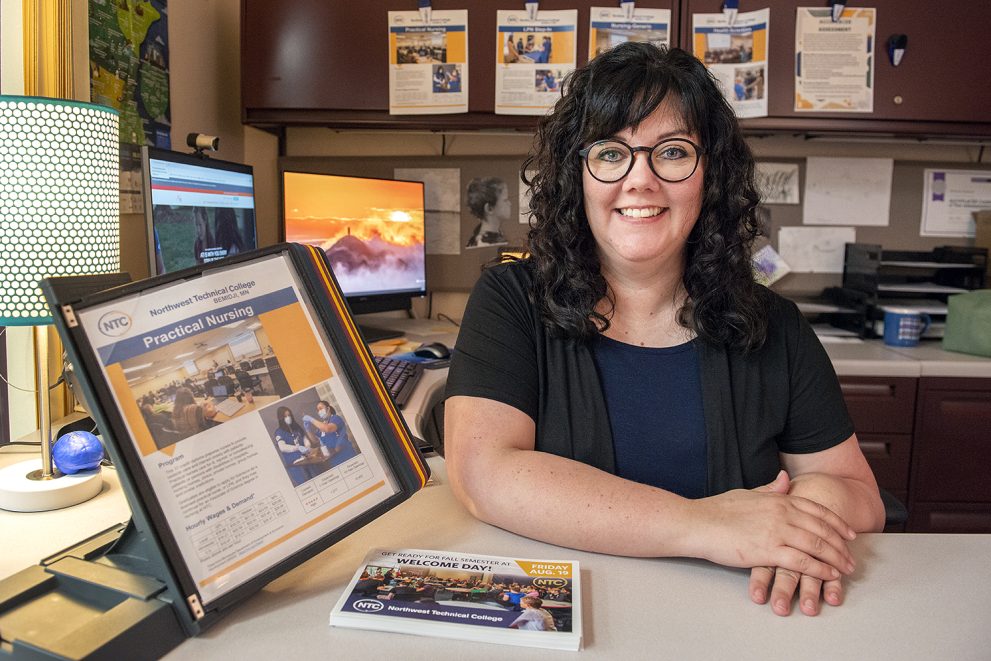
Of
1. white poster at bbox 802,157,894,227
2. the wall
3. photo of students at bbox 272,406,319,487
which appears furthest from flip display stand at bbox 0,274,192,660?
white poster at bbox 802,157,894,227

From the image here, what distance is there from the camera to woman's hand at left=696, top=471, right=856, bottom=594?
784 millimetres

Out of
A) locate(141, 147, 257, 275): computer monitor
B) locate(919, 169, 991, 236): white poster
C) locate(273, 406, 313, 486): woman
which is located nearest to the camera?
locate(273, 406, 313, 486): woman

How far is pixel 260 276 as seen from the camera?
77cm

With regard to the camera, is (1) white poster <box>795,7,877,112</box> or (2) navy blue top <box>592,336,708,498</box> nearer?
(2) navy blue top <box>592,336,708,498</box>

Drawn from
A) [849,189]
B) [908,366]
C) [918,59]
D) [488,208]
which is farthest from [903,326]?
[488,208]

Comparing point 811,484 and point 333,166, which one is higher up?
point 333,166

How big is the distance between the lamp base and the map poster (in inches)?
33.1

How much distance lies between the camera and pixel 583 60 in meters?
2.23

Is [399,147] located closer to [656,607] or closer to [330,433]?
[330,433]

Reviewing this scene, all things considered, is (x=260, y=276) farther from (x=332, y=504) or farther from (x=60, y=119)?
(x=60, y=119)

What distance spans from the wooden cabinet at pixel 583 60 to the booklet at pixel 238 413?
159cm

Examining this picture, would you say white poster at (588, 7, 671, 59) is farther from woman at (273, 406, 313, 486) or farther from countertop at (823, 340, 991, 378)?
woman at (273, 406, 313, 486)

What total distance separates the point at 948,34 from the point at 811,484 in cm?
187

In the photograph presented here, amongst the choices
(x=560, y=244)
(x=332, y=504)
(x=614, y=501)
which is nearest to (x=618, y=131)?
(x=560, y=244)
